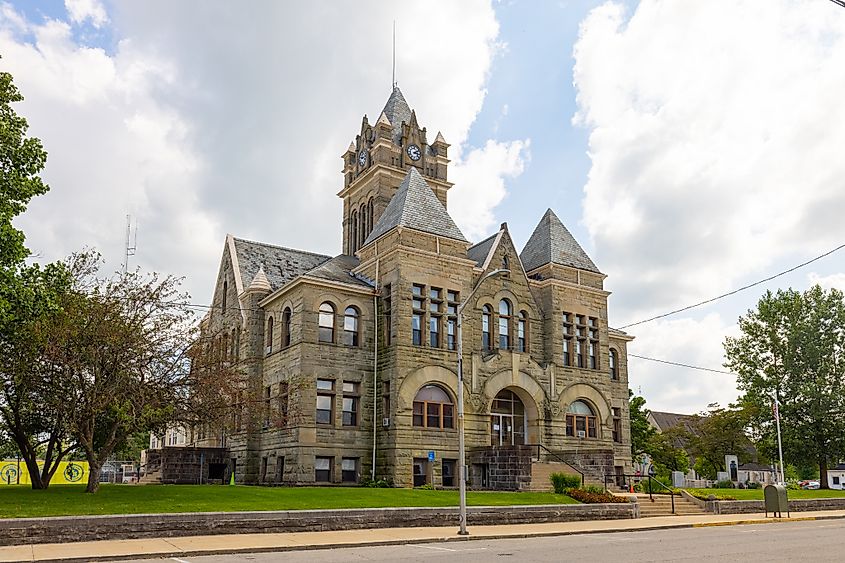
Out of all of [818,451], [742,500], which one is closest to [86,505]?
[742,500]

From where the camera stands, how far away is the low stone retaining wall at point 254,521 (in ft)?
60.4

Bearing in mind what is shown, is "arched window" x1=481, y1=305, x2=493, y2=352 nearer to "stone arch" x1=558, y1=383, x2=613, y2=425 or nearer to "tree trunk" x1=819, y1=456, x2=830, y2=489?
"stone arch" x1=558, y1=383, x2=613, y2=425

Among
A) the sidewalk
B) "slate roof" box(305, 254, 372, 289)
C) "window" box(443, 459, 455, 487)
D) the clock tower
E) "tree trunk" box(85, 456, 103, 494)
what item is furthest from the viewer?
the clock tower

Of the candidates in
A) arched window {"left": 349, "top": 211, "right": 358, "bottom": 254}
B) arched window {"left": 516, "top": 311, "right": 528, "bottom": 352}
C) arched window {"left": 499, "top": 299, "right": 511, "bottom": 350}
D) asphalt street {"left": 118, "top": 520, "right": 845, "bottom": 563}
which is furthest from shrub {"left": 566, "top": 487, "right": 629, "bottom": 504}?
arched window {"left": 349, "top": 211, "right": 358, "bottom": 254}

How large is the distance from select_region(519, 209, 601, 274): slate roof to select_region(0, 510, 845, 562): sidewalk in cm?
1839

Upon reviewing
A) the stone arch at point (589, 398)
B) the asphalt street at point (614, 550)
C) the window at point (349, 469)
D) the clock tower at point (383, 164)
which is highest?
the clock tower at point (383, 164)

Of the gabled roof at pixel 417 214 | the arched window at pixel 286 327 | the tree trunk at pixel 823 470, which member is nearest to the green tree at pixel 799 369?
the tree trunk at pixel 823 470

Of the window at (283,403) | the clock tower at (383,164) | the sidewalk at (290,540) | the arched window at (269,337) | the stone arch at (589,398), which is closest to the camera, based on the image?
the sidewalk at (290,540)

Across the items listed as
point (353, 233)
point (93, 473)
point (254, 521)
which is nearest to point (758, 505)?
point (254, 521)

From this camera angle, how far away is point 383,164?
51.3 m

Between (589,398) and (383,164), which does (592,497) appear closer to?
(589,398)

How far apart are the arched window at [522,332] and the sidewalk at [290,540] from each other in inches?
563

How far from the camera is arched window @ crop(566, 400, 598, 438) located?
4125cm

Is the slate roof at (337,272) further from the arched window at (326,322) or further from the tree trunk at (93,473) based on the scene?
the tree trunk at (93,473)
